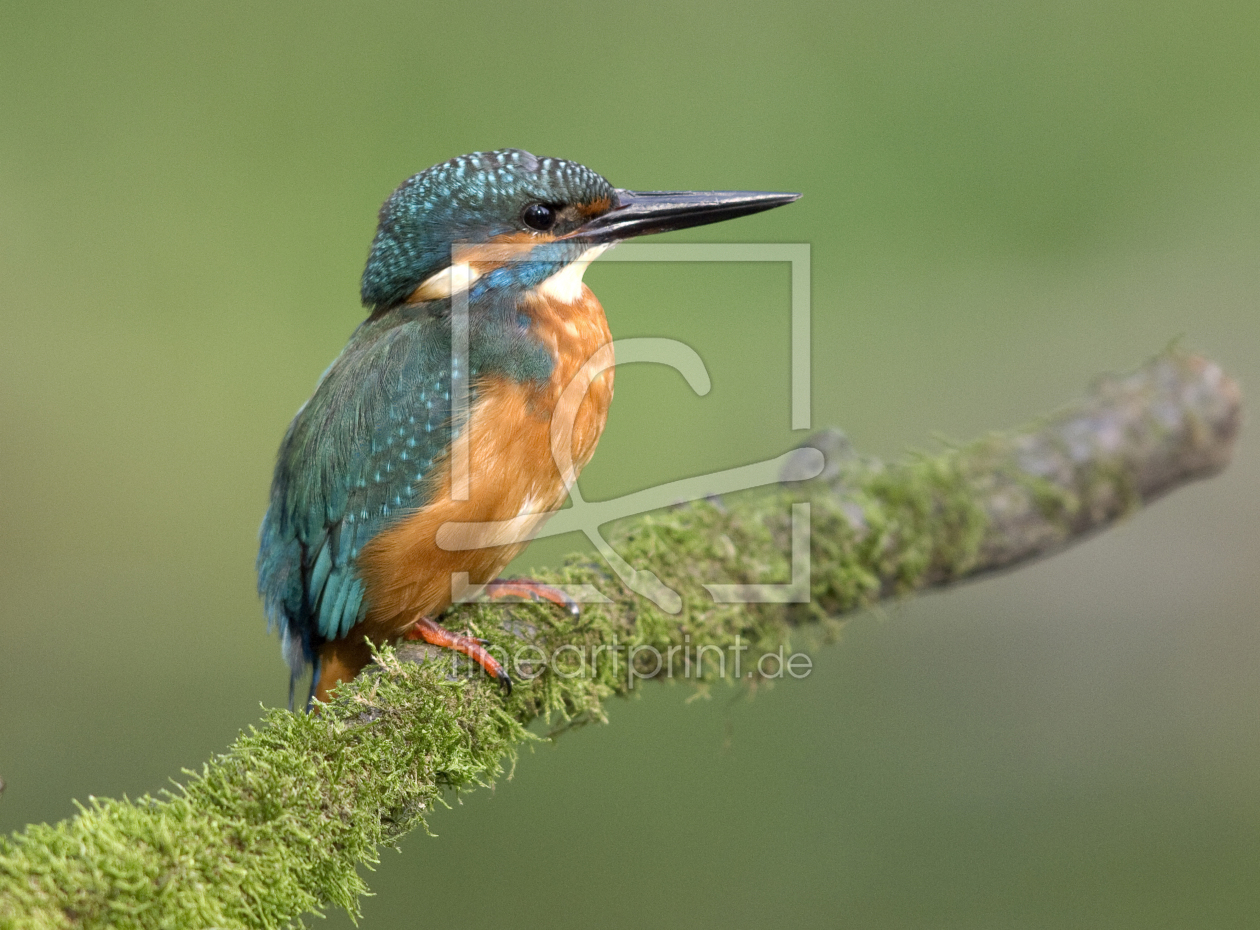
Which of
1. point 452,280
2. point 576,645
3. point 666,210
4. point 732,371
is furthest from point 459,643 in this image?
point 732,371

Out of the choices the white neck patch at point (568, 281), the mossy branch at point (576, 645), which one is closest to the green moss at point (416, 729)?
the mossy branch at point (576, 645)

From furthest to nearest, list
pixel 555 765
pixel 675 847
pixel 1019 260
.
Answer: pixel 1019 260 → pixel 555 765 → pixel 675 847

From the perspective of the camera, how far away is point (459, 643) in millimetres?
2084

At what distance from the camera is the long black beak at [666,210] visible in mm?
2420

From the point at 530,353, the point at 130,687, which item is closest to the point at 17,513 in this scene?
the point at 130,687

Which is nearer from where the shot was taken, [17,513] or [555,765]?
[555,765]

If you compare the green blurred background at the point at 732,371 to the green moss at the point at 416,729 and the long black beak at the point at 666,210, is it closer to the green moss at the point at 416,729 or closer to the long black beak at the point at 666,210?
the green moss at the point at 416,729

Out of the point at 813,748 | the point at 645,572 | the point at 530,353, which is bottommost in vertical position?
the point at 813,748

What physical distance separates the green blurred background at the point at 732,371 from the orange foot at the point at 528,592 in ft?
5.01

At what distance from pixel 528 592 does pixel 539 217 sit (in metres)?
0.78

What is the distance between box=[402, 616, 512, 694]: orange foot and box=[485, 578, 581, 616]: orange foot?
164 millimetres

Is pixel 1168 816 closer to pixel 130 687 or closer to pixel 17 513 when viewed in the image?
pixel 130 687

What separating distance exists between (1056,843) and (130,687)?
3286mm

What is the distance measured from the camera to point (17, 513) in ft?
14.6
